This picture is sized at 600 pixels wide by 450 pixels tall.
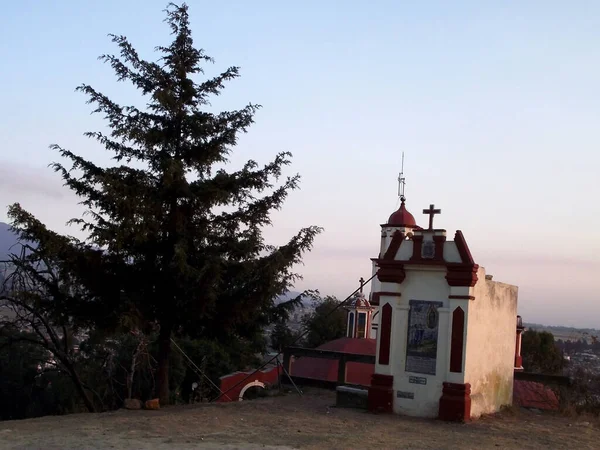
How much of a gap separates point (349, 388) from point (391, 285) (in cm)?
255

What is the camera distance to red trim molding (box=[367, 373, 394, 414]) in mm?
14695

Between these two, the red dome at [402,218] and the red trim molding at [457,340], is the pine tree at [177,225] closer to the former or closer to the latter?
the red trim molding at [457,340]

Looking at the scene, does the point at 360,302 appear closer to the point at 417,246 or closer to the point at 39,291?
the point at 417,246

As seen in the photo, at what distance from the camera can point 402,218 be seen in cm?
4519

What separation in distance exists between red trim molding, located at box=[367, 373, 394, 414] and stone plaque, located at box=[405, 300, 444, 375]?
20.3 inches

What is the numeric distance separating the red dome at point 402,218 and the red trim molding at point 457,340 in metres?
30.7

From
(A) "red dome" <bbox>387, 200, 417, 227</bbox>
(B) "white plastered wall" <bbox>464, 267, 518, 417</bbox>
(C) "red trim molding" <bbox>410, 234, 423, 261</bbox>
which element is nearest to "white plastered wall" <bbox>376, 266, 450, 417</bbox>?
(C) "red trim molding" <bbox>410, 234, 423, 261</bbox>

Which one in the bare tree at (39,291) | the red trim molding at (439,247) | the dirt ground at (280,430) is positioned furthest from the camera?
the bare tree at (39,291)

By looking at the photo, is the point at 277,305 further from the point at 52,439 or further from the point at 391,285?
the point at 52,439

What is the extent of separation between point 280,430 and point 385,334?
3.85m

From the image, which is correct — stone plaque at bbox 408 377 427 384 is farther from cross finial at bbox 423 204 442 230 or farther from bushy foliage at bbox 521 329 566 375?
bushy foliage at bbox 521 329 566 375

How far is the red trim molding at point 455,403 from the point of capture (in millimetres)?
13859

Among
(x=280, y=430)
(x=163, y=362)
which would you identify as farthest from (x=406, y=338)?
(x=163, y=362)

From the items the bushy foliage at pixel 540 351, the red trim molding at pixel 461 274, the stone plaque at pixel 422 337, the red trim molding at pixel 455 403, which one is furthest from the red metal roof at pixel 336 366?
the red trim molding at pixel 461 274
